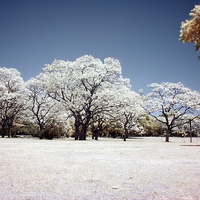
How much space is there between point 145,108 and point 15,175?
37.7m

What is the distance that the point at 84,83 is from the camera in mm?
35062

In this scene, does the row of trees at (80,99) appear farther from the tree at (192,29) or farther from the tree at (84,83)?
the tree at (192,29)

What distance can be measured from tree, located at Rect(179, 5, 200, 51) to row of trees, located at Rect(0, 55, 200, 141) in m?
17.4

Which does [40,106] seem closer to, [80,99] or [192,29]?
[80,99]

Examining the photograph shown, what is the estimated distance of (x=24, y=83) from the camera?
137 ft

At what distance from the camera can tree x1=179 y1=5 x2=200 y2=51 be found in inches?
604

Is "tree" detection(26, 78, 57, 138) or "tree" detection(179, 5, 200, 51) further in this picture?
"tree" detection(26, 78, 57, 138)

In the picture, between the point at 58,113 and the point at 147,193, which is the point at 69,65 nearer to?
the point at 58,113

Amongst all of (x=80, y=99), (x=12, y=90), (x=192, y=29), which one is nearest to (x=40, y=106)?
(x=12, y=90)

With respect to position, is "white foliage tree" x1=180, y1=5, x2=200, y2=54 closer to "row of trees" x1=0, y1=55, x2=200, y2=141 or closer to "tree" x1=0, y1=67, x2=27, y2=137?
"row of trees" x1=0, y1=55, x2=200, y2=141

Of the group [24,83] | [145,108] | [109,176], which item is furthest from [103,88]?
[109,176]

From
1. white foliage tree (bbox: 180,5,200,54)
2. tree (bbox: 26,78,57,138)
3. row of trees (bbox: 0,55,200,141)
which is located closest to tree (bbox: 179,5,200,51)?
white foliage tree (bbox: 180,5,200,54)

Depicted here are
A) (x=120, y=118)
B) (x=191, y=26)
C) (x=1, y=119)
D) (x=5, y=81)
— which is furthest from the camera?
(x=1, y=119)

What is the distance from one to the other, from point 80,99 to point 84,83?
2703mm
